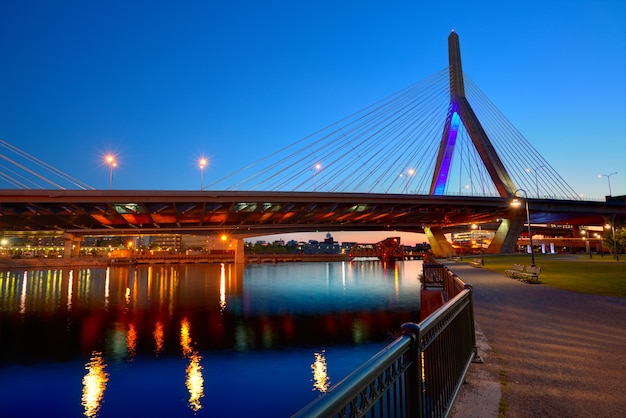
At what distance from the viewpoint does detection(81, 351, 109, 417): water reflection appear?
37.5ft

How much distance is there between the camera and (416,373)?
11.5ft

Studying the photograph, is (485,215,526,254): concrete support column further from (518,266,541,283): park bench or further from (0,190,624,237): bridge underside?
(518,266,541,283): park bench

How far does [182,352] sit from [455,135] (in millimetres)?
62401

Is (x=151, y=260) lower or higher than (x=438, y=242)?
lower

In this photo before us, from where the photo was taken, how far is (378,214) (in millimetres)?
62875

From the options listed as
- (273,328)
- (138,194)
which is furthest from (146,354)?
(138,194)

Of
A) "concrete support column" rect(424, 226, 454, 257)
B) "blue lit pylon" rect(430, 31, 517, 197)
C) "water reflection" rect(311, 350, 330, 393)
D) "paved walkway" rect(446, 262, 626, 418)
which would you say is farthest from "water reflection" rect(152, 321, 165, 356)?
"concrete support column" rect(424, 226, 454, 257)

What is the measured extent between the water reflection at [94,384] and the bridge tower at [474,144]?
5812 cm

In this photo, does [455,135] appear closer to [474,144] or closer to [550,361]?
[474,144]

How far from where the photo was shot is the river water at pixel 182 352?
11.8 metres

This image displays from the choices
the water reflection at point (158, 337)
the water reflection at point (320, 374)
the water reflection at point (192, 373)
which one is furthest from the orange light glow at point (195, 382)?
the water reflection at point (320, 374)

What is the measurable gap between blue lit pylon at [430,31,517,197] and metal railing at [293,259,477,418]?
5811 centimetres

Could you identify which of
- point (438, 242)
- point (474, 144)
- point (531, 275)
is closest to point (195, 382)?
point (531, 275)

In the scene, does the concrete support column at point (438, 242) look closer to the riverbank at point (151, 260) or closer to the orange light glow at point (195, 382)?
the riverbank at point (151, 260)
